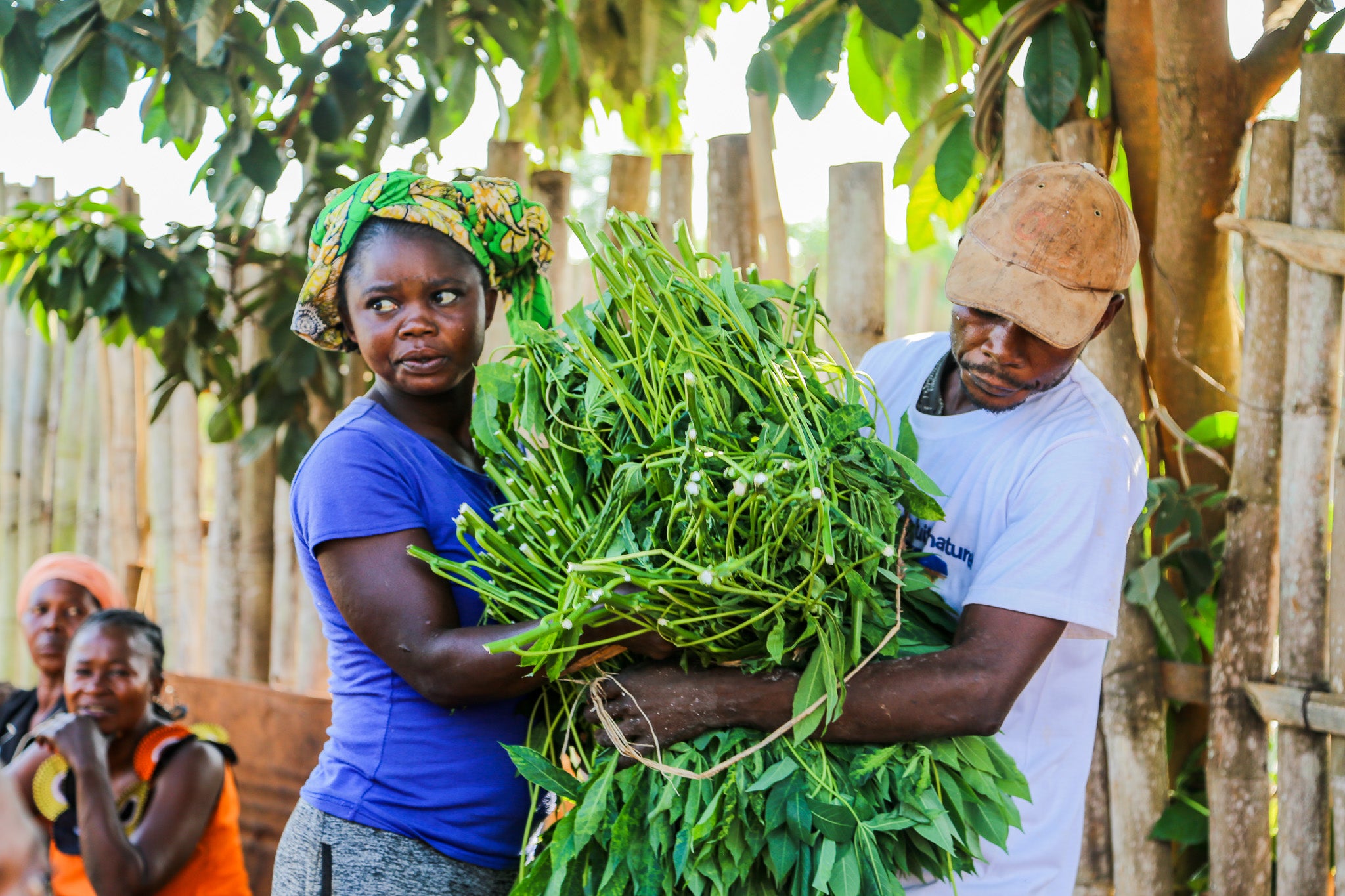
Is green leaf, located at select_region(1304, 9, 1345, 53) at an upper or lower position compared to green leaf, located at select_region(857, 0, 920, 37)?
upper

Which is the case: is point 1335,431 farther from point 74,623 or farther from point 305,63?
point 74,623

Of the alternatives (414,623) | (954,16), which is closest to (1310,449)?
(954,16)

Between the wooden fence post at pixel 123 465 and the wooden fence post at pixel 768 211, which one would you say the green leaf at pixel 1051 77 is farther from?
the wooden fence post at pixel 123 465

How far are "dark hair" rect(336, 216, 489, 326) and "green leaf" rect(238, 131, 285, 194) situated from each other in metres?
1.29

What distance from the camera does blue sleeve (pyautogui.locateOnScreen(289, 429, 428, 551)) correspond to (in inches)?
58.2

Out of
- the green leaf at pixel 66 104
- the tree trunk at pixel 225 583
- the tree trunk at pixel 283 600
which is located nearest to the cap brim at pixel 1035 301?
the green leaf at pixel 66 104

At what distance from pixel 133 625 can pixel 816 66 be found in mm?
2281

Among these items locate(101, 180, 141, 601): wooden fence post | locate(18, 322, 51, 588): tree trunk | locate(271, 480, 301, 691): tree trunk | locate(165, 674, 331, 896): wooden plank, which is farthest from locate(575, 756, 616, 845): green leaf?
locate(18, 322, 51, 588): tree trunk

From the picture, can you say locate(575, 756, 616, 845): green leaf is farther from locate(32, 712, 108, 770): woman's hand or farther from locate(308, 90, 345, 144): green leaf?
locate(308, 90, 345, 144): green leaf

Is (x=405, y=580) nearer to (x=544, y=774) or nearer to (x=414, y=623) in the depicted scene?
(x=414, y=623)

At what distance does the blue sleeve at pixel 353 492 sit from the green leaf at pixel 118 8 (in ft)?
4.42

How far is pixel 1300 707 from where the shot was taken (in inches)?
88.7

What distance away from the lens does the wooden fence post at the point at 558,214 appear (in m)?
3.21

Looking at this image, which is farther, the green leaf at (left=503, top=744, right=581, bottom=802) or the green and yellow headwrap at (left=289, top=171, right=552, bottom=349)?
the green and yellow headwrap at (left=289, top=171, right=552, bottom=349)
